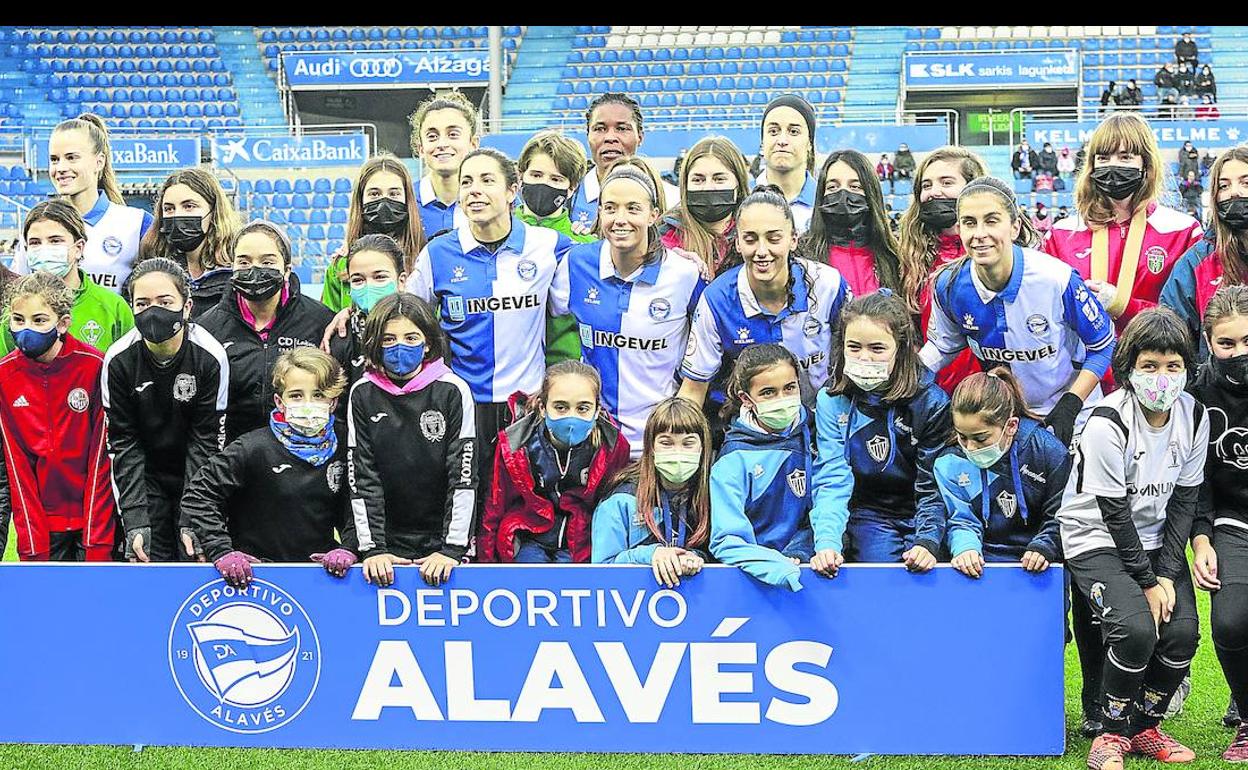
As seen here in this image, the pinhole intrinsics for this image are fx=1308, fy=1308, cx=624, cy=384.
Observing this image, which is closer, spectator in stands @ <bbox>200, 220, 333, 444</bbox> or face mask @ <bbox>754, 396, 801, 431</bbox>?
face mask @ <bbox>754, 396, 801, 431</bbox>

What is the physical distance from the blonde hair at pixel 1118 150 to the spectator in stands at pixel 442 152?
2.28 meters

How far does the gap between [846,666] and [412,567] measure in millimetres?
1290

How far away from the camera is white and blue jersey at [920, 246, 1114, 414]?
4.09 m

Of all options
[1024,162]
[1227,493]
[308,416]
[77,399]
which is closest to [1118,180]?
[1227,493]

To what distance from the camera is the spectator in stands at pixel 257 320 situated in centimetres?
434

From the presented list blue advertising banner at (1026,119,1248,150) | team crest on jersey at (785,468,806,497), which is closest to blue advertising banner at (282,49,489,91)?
blue advertising banner at (1026,119,1248,150)

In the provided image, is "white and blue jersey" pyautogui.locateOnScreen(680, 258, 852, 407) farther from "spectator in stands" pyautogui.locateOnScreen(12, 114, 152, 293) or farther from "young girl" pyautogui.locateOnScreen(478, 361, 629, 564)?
"spectator in stands" pyautogui.locateOnScreen(12, 114, 152, 293)

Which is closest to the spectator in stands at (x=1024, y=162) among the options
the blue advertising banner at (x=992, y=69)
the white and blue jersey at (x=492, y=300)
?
the blue advertising banner at (x=992, y=69)

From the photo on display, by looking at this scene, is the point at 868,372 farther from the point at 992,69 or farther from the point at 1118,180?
the point at 992,69

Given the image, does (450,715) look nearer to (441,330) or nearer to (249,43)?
(441,330)

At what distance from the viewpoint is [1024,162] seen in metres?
12.2

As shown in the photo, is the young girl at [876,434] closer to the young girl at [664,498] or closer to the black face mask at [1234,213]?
the young girl at [664,498]

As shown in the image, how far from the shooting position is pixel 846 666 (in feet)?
12.3

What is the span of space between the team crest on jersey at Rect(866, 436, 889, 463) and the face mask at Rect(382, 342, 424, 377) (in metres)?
1.40
